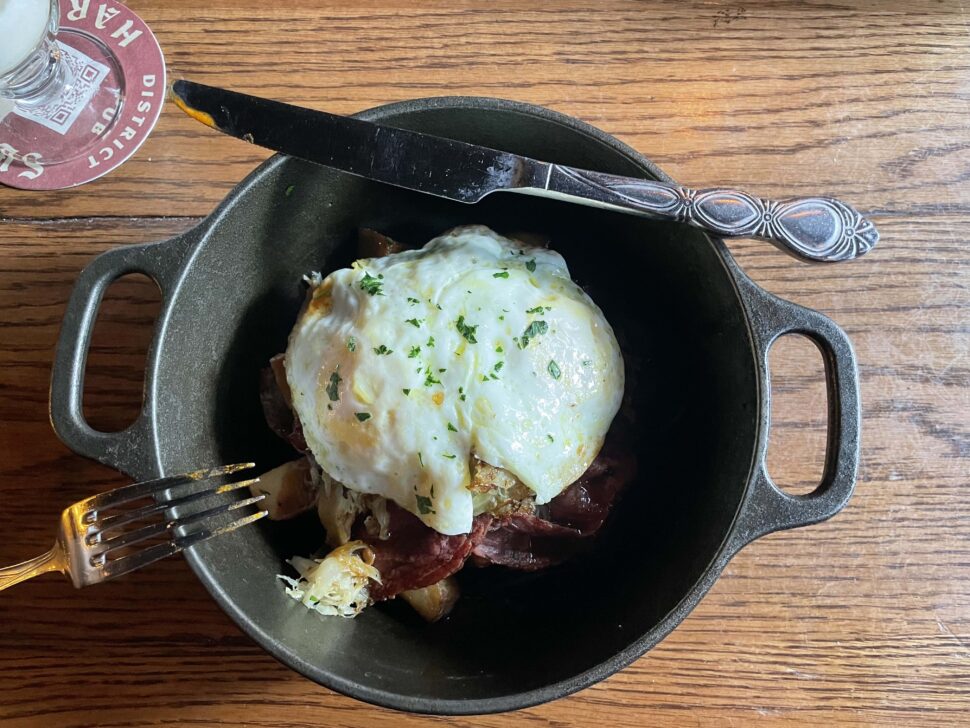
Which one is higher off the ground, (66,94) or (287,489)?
(66,94)

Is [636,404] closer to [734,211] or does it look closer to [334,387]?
[734,211]

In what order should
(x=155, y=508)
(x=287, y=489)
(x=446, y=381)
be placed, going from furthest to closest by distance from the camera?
1. (x=287, y=489)
2. (x=446, y=381)
3. (x=155, y=508)

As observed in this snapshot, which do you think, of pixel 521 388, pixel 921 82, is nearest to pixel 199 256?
pixel 521 388

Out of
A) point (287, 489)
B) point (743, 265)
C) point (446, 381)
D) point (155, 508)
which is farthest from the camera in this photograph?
point (743, 265)

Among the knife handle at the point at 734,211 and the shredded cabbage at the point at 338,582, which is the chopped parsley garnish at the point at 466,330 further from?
the shredded cabbage at the point at 338,582

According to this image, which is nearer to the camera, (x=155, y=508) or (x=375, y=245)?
(x=155, y=508)

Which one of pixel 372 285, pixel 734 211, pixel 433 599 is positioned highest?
pixel 734 211

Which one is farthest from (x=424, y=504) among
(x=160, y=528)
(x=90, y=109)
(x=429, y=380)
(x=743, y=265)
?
(x=90, y=109)
